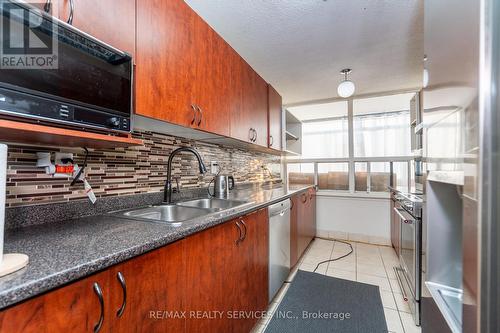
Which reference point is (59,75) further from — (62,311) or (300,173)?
(300,173)

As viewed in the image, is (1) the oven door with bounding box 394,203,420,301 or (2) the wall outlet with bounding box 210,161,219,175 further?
(2) the wall outlet with bounding box 210,161,219,175

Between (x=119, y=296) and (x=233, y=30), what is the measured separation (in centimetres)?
197

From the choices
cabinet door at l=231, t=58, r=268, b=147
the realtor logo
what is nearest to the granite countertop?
the realtor logo

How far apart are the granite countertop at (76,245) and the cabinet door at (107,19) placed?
78 centimetres

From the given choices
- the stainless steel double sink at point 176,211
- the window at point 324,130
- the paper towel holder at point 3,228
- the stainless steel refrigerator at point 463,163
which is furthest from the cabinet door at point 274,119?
the paper towel holder at point 3,228

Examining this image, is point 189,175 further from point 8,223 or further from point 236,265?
point 8,223

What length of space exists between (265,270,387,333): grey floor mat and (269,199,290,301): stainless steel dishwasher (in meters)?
0.17

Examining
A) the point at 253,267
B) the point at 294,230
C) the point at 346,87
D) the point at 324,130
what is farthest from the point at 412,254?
the point at 324,130

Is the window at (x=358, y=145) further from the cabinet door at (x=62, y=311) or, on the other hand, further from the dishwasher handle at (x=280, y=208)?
the cabinet door at (x=62, y=311)

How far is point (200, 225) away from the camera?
95cm

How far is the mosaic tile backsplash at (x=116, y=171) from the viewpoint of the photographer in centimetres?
91

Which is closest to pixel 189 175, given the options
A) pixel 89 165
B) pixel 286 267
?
pixel 89 165

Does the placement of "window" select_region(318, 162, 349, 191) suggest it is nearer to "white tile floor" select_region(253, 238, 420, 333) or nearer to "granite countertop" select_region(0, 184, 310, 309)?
"white tile floor" select_region(253, 238, 420, 333)

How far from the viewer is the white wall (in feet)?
10.8
